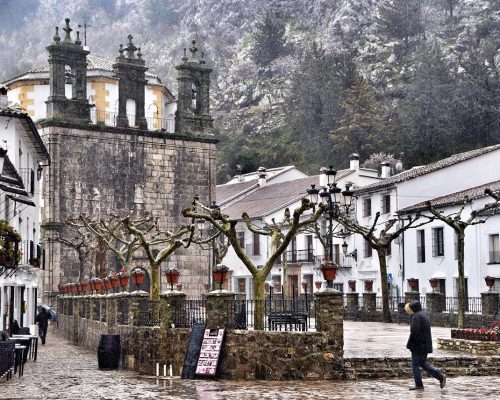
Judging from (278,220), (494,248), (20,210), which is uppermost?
(278,220)

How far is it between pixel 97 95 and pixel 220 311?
39210mm

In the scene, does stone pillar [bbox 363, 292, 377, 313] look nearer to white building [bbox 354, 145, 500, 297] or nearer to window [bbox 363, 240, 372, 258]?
white building [bbox 354, 145, 500, 297]

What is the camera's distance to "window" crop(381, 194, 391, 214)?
172ft

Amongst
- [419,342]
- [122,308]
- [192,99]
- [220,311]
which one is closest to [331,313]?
[220,311]

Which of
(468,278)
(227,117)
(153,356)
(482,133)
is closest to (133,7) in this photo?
(227,117)

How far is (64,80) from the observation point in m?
53.0

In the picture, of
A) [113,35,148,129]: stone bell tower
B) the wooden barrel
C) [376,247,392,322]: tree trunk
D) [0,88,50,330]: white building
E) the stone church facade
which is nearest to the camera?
the wooden barrel

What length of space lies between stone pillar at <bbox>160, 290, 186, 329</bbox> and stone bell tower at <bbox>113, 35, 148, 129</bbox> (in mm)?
33493

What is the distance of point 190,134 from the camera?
5734cm

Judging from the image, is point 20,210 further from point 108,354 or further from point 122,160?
point 122,160

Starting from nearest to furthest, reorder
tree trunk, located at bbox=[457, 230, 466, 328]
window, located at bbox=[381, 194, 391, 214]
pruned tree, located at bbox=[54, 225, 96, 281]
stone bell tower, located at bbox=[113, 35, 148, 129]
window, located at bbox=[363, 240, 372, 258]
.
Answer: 1. tree trunk, located at bbox=[457, 230, 466, 328]
2. pruned tree, located at bbox=[54, 225, 96, 281]
3. window, located at bbox=[381, 194, 391, 214]
4. window, located at bbox=[363, 240, 372, 258]
5. stone bell tower, located at bbox=[113, 35, 148, 129]

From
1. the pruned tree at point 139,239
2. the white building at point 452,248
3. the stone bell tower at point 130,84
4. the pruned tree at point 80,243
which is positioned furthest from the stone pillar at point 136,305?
the stone bell tower at point 130,84

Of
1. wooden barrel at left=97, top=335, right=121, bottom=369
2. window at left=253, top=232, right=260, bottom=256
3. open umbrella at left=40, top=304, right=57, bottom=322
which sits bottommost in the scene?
wooden barrel at left=97, top=335, right=121, bottom=369

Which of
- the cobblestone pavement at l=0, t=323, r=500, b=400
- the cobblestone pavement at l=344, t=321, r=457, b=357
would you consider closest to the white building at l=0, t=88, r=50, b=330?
the cobblestone pavement at l=344, t=321, r=457, b=357
